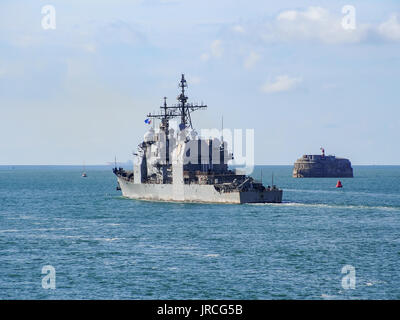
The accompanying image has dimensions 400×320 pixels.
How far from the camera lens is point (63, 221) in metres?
64.0

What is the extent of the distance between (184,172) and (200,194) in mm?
6109

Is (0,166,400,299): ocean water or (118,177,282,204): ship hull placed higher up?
(118,177,282,204): ship hull

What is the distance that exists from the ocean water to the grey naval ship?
650 cm

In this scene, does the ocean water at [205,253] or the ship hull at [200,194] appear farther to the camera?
the ship hull at [200,194]

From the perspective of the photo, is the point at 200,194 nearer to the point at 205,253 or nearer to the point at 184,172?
the point at 184,172

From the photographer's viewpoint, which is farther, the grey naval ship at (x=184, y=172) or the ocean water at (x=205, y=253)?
the grey naval ship at (x=184, y=172)

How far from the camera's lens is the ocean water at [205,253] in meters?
31.4

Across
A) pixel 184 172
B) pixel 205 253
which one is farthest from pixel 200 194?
pixel 205 253

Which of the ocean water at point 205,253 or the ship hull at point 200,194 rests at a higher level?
the ship hull at point 200,194

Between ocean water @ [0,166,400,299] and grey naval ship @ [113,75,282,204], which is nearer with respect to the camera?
ocean water @ [0,166,400,299]

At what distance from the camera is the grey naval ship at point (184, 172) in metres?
78.3

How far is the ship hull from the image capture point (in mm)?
76625

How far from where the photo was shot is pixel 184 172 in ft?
278

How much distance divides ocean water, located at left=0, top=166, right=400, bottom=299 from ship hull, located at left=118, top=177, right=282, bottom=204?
4622mm
